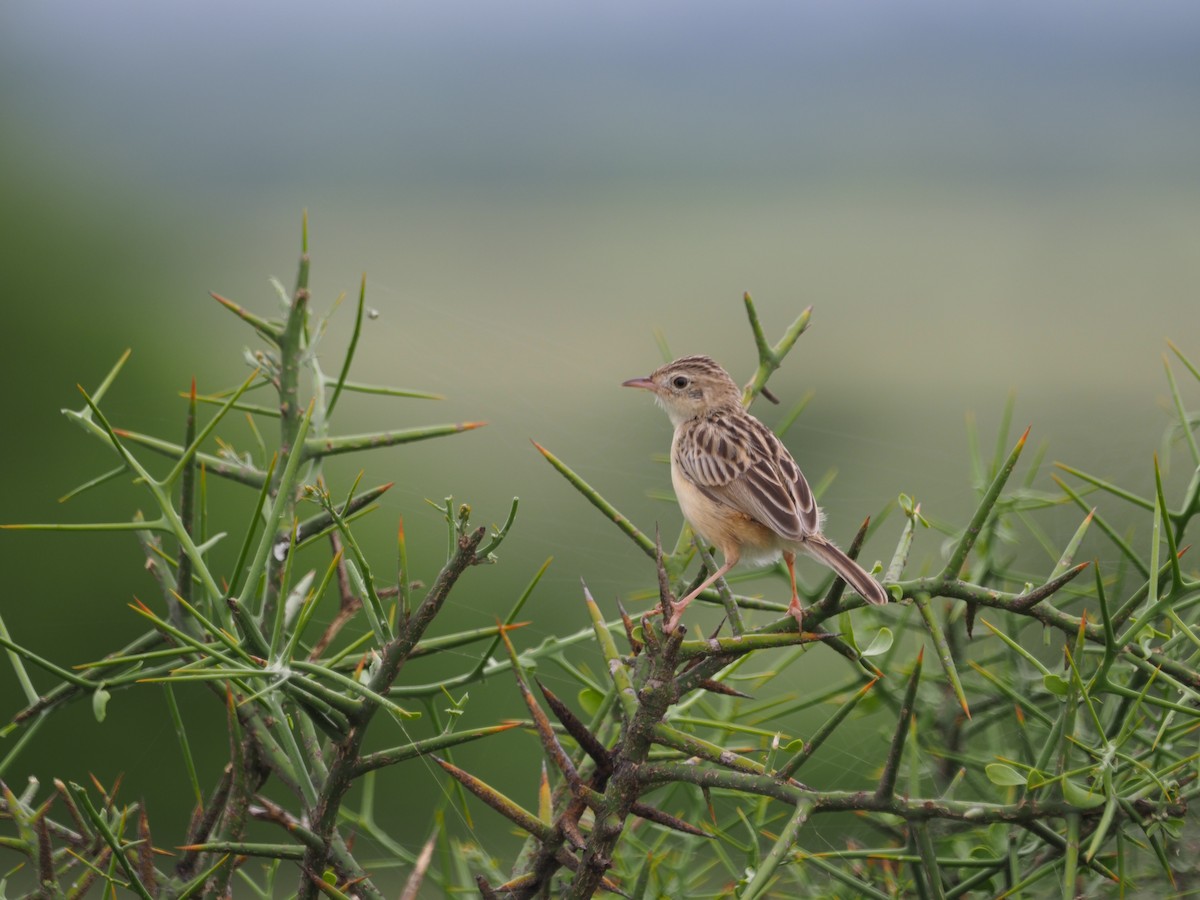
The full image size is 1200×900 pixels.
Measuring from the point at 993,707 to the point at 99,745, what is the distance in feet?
17.4

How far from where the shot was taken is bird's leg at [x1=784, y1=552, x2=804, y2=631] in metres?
1.39

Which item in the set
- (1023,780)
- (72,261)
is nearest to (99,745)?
(72,261)

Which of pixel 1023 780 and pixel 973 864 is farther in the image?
pixel 973 864

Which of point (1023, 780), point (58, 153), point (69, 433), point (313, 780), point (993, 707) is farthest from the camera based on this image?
point (58, 153)

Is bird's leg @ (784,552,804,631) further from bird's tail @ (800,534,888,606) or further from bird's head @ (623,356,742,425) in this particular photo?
bird's head @ (623,356,742,425)

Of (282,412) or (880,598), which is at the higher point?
(282,412)

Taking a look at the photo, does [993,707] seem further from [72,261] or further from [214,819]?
[72,261]

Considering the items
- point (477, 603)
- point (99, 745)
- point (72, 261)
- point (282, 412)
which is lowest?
point (99, 745)

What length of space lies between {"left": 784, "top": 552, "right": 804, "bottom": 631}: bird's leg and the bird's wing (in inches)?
2.8

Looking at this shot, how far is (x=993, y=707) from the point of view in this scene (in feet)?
6.09

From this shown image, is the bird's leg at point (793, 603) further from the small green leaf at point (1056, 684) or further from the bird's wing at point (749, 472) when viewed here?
the small green leaf at point (1056, 684)

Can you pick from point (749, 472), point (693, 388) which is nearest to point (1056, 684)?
point (749, 472)

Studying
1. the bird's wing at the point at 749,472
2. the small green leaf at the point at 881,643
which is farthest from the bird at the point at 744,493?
the small green leaf at the point at 881,643

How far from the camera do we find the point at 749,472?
2846mm
